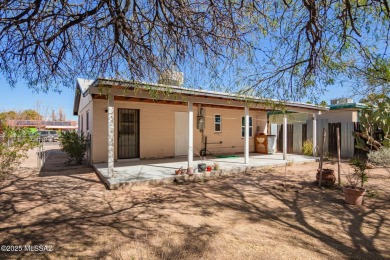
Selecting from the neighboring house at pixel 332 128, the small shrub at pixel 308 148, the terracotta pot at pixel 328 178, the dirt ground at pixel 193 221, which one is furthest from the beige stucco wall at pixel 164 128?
the terracotta pot at pixel 328 178

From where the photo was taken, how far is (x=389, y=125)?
3877mm

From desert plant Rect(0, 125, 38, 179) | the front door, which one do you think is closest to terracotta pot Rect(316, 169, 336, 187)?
the front door

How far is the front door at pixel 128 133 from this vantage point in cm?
968

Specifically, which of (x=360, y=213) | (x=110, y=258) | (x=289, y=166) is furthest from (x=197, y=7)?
(x=289, y=166)

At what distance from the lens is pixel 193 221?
407 centimetres

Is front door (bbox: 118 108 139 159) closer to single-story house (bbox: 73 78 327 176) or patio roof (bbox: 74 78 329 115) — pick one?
single-story house (bbox: 73 78 327 176)

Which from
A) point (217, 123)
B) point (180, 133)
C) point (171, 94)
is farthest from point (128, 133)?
point (217, 123)

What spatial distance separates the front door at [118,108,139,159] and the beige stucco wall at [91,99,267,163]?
0.59 ft

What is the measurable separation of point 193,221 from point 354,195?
352cm

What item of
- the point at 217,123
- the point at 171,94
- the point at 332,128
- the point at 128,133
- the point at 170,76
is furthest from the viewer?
the point at 332,128

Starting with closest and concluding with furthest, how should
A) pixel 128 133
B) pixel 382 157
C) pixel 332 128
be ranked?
pixel 382 157, pixel 128 133, pixel 332 128

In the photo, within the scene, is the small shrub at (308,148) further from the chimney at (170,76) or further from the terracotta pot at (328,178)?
the chimney at (170,76)

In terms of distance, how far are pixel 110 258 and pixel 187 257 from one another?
93cm

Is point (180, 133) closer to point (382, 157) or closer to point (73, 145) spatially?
point (73, 145)
